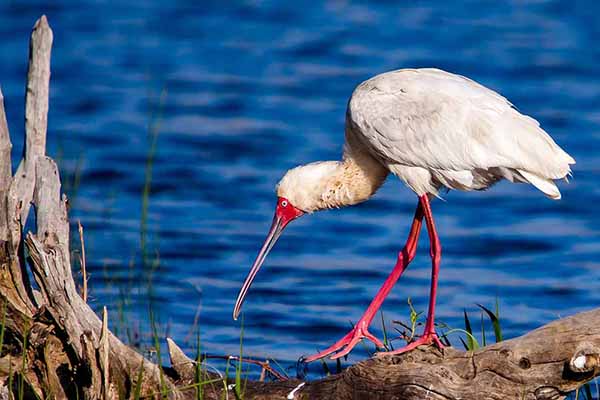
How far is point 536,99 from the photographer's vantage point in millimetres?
16906

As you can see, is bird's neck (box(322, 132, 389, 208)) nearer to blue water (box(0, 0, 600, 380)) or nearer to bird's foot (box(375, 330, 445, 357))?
bird's foot (box(375, 330, 445, 357))

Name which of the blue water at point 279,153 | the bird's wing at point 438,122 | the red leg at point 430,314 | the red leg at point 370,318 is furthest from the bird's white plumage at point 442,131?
the blue water at point 279,153

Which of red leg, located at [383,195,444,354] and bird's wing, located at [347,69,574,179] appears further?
bird's wing, located at [347,69,574,179]

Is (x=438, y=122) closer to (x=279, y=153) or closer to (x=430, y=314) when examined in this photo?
(x=430, y=314)

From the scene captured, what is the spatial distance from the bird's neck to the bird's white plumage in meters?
0.16

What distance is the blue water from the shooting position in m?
11.5

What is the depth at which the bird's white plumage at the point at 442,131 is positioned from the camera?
297 inches

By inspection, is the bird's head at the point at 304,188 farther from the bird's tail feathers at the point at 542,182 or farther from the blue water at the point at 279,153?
the blue water at the point at 279,153

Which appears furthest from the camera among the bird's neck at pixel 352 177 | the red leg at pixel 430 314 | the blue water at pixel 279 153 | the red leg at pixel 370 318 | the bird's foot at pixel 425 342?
the blue water at pixel 279 153

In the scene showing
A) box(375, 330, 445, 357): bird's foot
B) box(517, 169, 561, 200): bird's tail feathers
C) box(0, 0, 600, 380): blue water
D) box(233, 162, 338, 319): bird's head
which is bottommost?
box(0, 0, 600, 380): blue water

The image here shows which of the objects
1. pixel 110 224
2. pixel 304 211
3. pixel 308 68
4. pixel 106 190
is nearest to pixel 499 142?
pixel 304 211

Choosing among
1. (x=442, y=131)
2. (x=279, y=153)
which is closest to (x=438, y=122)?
(x=442, y=131)

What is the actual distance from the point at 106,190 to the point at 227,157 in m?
1.70

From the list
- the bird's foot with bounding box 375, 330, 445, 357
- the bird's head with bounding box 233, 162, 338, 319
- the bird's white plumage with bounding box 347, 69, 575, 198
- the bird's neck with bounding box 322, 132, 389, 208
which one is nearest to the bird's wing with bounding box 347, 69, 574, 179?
the bird's white plumage with bounding box 347, 69, 575, 198
